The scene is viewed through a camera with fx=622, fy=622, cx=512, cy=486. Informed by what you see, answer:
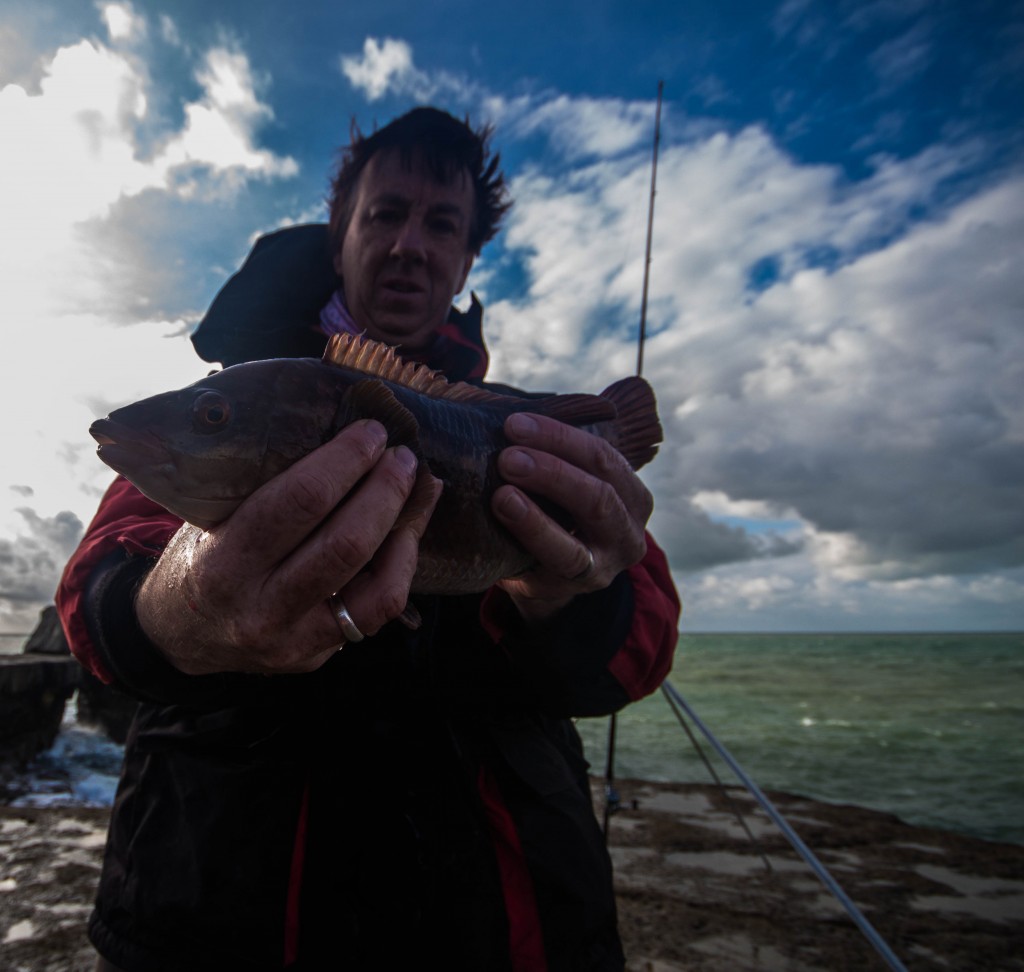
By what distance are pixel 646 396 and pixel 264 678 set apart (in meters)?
1.93

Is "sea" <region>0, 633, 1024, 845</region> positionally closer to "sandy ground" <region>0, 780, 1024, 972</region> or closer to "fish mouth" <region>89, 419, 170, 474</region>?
"sandy ground" <region>0, 780, 1024, 972</region>

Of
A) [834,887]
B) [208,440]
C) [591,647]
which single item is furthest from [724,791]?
[208,440]

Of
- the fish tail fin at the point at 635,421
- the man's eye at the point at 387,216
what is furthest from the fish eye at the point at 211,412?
the man's eye at the point at 387,216

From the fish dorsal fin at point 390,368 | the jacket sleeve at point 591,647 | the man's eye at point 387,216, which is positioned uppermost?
the man's eye at point 387,216

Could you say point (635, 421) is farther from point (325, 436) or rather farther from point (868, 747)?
point (868, 747)

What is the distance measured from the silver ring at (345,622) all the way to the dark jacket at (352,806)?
76 centimetres

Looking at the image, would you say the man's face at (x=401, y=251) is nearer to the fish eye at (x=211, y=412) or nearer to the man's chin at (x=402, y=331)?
the man's chin at (x=402, y=331)

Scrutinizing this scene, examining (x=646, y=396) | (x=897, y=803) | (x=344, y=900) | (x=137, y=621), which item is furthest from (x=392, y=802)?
(x=897, y=803)

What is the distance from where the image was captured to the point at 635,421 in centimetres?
276

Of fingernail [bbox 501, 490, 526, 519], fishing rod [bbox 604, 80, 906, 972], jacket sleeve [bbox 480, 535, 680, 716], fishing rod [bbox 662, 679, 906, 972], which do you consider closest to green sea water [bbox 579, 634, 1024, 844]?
fishing rod [bbox 604, 80, 906, 972]

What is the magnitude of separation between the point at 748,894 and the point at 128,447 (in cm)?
617

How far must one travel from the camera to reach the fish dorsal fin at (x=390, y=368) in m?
2.04

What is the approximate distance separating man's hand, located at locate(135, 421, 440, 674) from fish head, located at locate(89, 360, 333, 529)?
0.37 feet

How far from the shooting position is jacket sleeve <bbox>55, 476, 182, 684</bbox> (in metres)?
2.10
